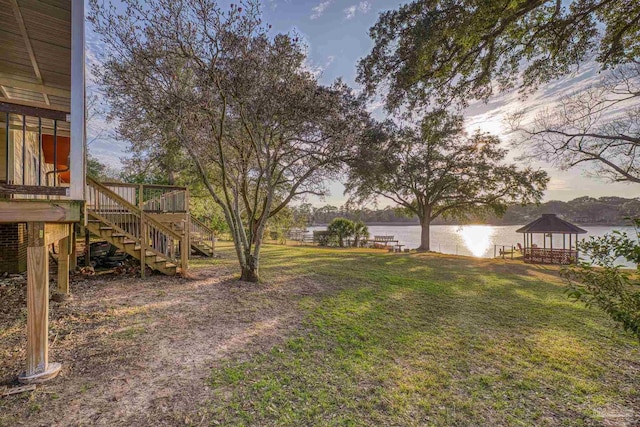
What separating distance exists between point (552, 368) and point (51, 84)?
9.82m

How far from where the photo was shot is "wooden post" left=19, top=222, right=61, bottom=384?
280 centimetres

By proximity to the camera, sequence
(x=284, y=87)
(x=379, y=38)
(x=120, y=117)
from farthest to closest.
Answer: (x=120, y=117) → (x=284, y=87) → (x=379, y=38)

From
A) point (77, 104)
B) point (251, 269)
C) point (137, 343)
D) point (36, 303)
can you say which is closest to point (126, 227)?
point (251, 269)

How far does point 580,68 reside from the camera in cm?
586

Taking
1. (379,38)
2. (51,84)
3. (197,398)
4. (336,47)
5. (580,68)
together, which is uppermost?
(336,47)

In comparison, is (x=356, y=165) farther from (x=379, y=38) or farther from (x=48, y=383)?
(x=48, y=383)

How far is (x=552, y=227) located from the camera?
17.5 m

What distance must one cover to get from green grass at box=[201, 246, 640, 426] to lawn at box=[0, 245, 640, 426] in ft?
0.06

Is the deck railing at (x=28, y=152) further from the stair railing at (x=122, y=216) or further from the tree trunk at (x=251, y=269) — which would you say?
the tree trunk at (x=251, y=269)

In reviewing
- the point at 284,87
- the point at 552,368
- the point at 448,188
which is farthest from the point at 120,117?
the point at 448,188

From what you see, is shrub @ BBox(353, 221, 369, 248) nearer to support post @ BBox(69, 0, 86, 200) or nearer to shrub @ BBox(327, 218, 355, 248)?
shrub @ BBox(327, 218, 355, 248)

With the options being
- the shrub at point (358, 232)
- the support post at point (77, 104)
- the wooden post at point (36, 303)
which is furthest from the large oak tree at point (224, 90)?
the shrub at point (358, 232)

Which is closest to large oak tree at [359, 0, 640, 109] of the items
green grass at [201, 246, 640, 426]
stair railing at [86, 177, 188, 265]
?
green grass at [201, 246, 640, 426]

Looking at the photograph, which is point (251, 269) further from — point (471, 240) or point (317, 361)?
point (471, 240)
